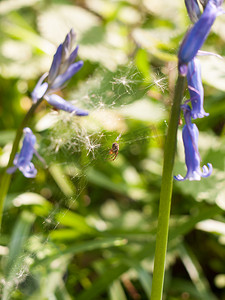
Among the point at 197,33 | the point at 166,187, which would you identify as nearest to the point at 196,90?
the point at 197,33

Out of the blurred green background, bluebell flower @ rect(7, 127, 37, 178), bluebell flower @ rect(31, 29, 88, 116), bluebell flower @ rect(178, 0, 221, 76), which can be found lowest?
the blurred green background

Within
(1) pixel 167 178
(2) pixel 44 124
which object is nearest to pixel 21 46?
(2) pixel 44 124

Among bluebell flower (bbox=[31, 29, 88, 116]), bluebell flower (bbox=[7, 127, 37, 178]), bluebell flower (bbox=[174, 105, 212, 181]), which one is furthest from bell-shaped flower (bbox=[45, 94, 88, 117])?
bluebell flower (bbox=[174, 105, 212, 181])

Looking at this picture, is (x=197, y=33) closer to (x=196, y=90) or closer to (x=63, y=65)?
(x=196, y=90)

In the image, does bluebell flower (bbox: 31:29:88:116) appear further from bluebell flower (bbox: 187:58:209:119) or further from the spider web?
bluebell flower (bbox: 187:58:209:119)

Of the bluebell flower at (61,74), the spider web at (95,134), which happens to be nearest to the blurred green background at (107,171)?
the spider web at (95,134)

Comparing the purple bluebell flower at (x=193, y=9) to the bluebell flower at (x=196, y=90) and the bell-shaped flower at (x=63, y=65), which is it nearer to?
the bluebell flower at (x=196, y=90)
